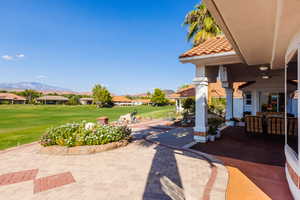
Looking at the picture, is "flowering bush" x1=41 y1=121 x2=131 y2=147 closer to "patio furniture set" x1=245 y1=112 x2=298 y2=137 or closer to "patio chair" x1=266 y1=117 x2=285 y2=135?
"patio furniture set" x1=245 y1=112 x2=298 y2=137

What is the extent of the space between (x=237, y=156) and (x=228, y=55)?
3.30 meters

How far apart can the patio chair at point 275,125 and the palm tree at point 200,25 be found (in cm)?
860

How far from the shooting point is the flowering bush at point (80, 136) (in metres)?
5.86

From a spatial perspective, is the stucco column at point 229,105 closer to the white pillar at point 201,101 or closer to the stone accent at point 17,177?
the white pillar at point 201,101

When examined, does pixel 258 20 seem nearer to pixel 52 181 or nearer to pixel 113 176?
pixel 113 176

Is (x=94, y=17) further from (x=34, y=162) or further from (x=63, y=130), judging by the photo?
(x=34, y=162)

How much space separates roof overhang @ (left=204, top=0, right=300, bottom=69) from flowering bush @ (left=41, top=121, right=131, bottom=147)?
17.0ft

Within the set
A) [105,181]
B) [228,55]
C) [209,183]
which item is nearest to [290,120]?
[228,55]

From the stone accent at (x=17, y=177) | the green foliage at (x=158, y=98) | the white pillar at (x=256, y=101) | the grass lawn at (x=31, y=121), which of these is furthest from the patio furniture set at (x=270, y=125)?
the green foliage at (x=158, y=98)

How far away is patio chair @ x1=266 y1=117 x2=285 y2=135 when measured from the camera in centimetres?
676

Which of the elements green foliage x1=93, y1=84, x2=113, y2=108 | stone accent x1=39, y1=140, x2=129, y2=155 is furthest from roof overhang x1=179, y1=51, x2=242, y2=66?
green foliage x1=93, y1=84, x2=113, y2=108

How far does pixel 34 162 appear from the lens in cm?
493

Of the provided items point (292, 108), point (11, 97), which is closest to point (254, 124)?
point (292, 108)

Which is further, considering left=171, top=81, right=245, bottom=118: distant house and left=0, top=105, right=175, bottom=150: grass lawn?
left=171, top=81, right=245, bottom=118: distant house
